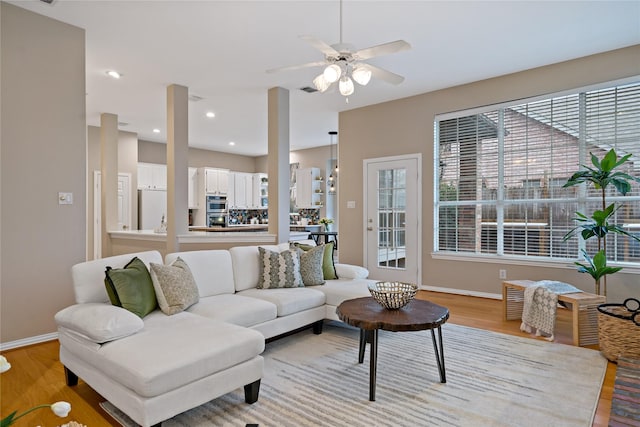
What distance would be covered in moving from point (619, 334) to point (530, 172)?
7.91 ft

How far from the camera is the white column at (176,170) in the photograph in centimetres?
508

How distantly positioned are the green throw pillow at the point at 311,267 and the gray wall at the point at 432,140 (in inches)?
90.5

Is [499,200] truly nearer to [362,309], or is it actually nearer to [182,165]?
[362,309]

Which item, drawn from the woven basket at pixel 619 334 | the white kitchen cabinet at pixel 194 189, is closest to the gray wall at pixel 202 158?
the white kitchen cabinet at pixel 194 189

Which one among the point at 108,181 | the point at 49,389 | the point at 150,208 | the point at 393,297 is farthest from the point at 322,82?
the point at 150,208

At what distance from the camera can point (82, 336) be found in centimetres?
226

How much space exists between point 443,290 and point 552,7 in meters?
3.61

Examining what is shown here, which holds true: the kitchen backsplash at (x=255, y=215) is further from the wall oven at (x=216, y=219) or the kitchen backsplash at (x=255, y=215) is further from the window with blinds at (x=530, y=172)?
the window with blinds at (x=530, y=172)

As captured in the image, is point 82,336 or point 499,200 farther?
point 499,200

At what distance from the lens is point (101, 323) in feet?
7.00

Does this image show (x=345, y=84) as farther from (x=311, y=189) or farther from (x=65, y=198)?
(x=311, y=189)

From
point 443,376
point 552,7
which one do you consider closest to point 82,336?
point 443,376

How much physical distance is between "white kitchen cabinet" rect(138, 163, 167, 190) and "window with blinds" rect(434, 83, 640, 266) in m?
6.25

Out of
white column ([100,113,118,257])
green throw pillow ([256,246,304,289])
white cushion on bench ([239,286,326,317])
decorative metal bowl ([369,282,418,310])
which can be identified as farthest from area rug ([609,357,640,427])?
white column ([100,113,118,257])
